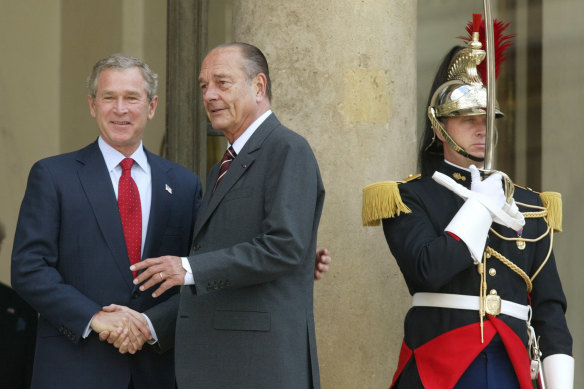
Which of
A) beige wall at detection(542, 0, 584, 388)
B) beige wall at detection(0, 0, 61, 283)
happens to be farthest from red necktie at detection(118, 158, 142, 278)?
beige wall at detection(542, 0, 584, 388)

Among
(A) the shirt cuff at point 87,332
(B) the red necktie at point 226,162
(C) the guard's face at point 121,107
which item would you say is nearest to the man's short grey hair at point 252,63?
(B) the red necktie at point 226,162

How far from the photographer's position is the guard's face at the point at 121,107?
366 centimetres

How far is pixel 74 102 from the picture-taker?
20.7 feet

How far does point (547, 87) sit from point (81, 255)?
13.3 feet

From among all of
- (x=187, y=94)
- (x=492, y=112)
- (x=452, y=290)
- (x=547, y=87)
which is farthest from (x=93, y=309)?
(x=547, y=87)

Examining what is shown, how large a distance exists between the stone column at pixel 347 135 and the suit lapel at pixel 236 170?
84 cm

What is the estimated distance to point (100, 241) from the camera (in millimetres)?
3525

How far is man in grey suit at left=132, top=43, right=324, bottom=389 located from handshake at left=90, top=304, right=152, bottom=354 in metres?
0.19

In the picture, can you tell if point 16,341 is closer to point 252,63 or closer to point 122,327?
point 122,327

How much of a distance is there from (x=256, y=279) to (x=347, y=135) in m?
1.21

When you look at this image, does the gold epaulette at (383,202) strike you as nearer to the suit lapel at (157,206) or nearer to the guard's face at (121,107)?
the suit lapel at (157,206)

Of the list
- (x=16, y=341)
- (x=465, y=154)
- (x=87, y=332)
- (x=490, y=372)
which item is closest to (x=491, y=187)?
→ (x=465, y=154)

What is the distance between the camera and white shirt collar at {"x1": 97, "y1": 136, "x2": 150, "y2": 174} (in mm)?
3684

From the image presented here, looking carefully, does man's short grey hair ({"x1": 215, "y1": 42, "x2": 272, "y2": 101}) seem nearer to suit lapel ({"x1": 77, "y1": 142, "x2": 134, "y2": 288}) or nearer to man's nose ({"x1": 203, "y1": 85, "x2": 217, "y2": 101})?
man's nose ({"x1": 203, "y1": 85, "x2": 217, "y2": 101})
